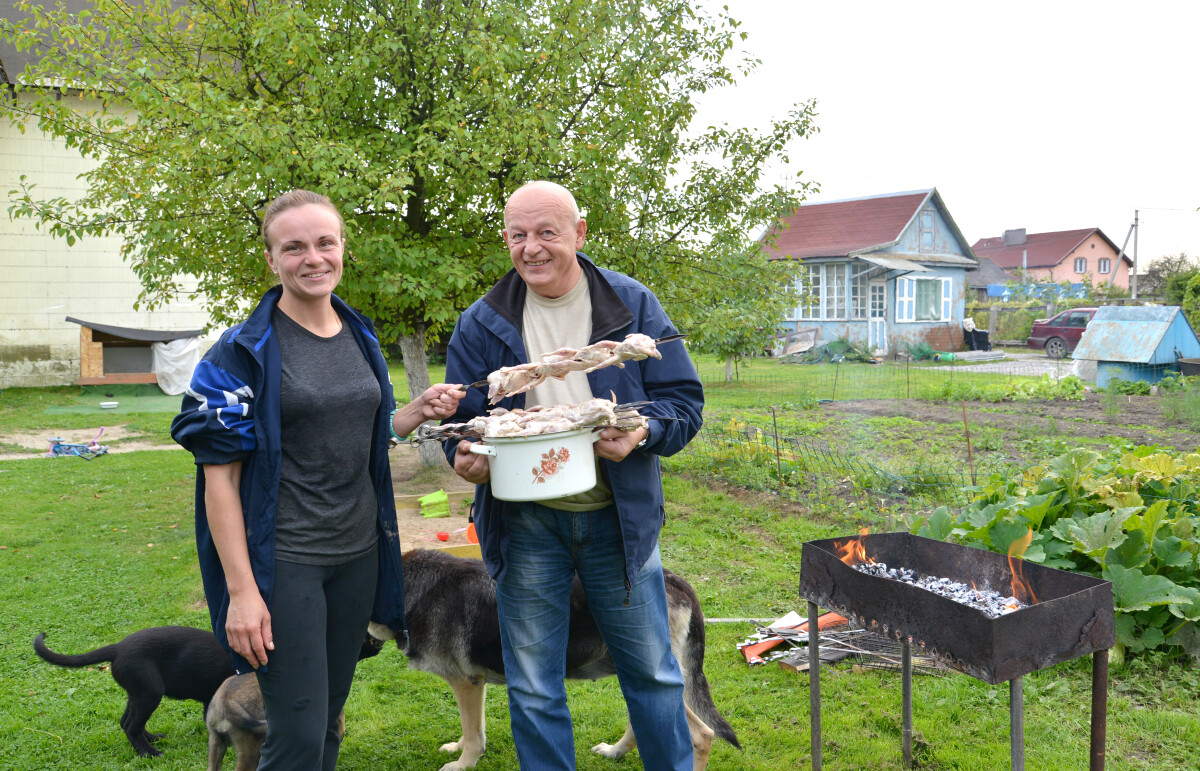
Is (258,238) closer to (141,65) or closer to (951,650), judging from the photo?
(141,65)

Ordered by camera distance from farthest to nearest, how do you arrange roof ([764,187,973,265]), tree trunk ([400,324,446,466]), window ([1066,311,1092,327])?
roof ([764,187,973,265]) < window ([1066,311,1092,327]) < tree trunk ([400,324,446,466])

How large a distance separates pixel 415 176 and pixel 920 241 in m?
25.4

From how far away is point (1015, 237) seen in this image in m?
60.0

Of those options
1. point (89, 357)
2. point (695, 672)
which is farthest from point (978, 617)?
point (89, 357)

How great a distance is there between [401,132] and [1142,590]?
7094mm

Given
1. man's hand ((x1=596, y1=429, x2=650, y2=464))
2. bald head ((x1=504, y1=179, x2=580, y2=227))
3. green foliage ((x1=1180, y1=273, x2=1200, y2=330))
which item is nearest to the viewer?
man's hand ((x1=596, y1=429, x2=650, y2=464))

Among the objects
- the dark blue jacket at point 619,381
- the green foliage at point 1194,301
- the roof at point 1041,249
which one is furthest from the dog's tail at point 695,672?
the roof at point 1041,249

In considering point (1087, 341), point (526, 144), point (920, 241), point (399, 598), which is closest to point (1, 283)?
point (526, 144)

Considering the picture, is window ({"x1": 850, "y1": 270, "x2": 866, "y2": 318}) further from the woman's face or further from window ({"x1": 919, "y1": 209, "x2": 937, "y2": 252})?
the woman's face

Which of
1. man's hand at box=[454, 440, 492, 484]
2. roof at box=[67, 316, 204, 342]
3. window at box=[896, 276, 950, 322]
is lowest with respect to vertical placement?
man's hand at box=[454, 440, 492, 484]

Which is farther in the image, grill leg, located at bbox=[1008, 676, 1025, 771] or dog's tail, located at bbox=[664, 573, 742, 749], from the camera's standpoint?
dog's tail, located at bbox=[664, 573, 742, 749]

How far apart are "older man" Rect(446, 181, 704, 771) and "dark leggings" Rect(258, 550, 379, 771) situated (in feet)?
1.59

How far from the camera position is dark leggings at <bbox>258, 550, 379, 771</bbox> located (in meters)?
2.20

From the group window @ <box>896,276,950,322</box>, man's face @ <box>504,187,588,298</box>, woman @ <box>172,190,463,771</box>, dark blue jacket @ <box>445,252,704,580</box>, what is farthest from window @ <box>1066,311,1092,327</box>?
woman @ <box>172,190,463,771</box>
